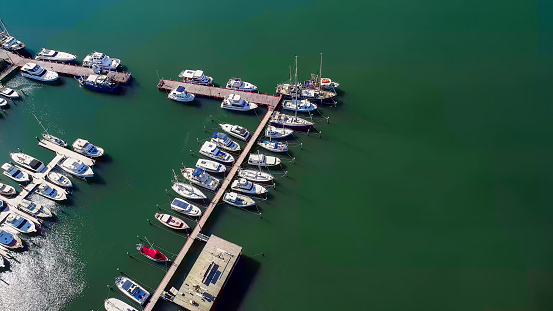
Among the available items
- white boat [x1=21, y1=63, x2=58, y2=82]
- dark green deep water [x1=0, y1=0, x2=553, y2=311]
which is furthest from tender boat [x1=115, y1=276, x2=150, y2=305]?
white boat [x1=21, y1=63, x2=58, y2=82]

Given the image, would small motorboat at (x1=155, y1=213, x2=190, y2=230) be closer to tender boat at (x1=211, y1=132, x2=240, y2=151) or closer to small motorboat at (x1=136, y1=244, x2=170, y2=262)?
small motorboat at (x1=136, y1=244, x2=170, y2=262)

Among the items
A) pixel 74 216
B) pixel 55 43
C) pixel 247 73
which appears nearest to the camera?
pixel 74 216

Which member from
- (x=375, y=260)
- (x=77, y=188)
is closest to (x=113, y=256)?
(x=77, y=188)

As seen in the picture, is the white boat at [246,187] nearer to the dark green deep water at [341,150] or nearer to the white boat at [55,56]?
the dark green deep water at [341,150]

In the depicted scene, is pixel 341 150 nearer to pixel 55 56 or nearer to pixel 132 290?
pixel 132 290

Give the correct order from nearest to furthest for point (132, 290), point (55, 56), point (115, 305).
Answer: point (115, 305)
point (132, 290)
point (55, 56)

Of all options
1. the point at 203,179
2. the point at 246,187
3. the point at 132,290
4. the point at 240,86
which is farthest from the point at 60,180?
the point at 240,86

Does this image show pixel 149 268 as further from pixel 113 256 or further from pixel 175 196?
pixel 175 196
